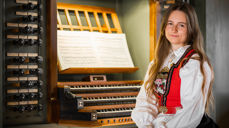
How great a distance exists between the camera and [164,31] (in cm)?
226

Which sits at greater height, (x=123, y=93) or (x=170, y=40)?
(x=170, y=40)

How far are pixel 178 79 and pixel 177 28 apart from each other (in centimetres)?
38

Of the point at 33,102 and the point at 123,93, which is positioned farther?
the point at 123,93

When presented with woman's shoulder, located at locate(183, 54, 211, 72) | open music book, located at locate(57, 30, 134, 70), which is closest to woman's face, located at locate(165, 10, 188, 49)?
woman's shoulder, located at locate(183, 54, 211, 72)

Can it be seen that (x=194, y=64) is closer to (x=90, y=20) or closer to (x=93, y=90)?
(x=93, y=90)

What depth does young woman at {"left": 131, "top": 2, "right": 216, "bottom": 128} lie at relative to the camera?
1.87 meters

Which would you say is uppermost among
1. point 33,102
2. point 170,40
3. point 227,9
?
point 227,9

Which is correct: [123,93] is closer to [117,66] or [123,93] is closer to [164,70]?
[117,66]

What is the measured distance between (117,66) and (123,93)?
49 centimetres

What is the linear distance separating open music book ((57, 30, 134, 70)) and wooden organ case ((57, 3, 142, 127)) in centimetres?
11

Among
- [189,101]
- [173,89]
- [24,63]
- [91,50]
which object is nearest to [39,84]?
[24,63]

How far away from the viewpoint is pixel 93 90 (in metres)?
3.43

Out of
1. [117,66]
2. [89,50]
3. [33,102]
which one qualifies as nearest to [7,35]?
[33,102]

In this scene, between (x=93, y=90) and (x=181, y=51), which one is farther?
(x=93, y=90)
